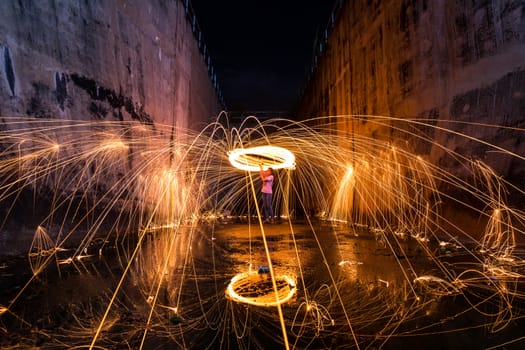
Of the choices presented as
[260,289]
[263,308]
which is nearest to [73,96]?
[260,289]

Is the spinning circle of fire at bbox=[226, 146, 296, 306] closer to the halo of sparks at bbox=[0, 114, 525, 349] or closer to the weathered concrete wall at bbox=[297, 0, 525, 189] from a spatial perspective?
the halo of sparks at bbox=[0, 114, 525, 349]

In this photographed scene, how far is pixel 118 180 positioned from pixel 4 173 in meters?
3.06

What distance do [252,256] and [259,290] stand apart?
179 centimetres

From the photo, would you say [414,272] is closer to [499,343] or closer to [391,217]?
[499,343]

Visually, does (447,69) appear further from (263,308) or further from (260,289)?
(263,308)

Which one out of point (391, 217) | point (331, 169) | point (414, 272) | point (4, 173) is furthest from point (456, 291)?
point (331, 169)

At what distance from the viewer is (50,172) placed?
234 inches

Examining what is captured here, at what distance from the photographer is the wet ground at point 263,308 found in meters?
2.33

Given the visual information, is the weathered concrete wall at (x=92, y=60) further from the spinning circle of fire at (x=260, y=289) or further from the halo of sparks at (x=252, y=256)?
the spinning circle of fire at (x=260, y=289)

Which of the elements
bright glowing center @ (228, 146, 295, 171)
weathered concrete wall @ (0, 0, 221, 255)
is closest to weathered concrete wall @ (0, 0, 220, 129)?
weathered concrete wall @ (0, 0, 221, 255)

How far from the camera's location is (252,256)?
5.18 meters

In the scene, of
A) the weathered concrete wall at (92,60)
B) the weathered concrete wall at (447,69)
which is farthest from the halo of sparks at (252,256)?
the weathered concrete wall at (92,60)

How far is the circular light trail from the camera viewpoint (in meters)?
3.09

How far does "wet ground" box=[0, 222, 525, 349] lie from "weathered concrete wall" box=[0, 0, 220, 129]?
2.86 meters
